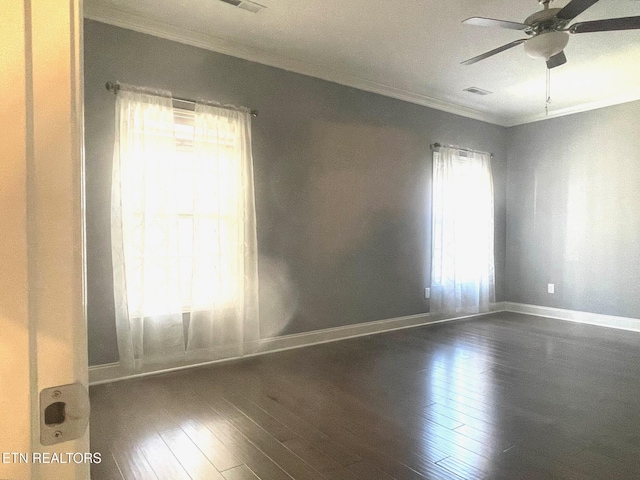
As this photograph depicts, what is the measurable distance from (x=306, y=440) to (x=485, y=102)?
193 inches

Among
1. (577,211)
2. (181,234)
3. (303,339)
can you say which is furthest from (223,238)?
(577,211)

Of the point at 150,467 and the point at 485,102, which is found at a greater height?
the point at 485,102

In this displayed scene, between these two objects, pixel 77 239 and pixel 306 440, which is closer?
pixel 77 239

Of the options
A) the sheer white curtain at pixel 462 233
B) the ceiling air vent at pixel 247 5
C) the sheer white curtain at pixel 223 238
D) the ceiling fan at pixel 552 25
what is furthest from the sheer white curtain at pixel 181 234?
the sheer white curtain at pixel 462 233

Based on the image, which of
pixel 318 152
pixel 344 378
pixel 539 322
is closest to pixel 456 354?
Answer: pixel 344 378

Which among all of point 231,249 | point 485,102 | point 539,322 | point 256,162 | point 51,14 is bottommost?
point 539,322

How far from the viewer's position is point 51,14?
1.53 ft

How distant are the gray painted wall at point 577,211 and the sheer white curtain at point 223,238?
4.31 m

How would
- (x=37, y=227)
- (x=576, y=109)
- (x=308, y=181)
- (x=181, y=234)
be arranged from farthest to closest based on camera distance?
1. (x=576, y=109)
2. (x=308, y=181)
3. (x=181, y=234)
4. (x=37, y=227)

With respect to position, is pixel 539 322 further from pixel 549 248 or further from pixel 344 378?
pixel 344 378

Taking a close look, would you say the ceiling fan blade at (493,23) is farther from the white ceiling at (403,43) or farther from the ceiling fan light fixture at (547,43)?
the white ceiling at (403,43)

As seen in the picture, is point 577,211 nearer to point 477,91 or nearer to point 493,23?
point 477,91

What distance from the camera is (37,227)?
0.46 meters

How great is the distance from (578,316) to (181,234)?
5.16 meters
